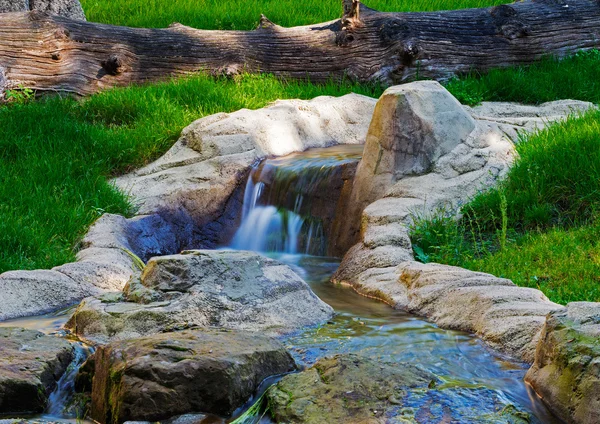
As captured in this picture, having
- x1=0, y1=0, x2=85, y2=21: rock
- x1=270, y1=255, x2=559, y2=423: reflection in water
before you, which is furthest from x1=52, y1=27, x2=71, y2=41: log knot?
Result: x1=270, y1=255, x2=559, y2=423: reflection in water

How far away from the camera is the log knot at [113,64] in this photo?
9.71m

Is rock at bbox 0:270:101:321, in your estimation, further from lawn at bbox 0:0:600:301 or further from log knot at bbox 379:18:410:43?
log knot at bbox 379:18:410:43

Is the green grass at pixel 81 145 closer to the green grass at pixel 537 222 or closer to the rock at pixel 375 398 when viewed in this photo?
the green grass at pixel 537 222

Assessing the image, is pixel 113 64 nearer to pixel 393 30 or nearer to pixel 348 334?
pixel 393 30

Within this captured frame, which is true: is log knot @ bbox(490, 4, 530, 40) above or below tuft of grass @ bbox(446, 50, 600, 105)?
above

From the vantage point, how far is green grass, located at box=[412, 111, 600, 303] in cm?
568

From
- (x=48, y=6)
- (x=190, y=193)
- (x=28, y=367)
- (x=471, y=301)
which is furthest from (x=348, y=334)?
(x=48, y=6)

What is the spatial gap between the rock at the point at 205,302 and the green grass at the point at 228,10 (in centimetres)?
789

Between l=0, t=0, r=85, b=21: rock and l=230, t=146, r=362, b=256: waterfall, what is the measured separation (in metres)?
4.14

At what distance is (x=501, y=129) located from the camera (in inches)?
301

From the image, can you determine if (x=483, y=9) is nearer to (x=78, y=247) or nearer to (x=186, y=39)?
(x=186, y=39)

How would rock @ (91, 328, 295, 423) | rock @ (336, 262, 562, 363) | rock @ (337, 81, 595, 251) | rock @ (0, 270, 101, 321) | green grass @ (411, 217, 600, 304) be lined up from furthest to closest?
rock @ (337, 81, 595, 251), green grass @ (411, 217, 600, 304), rock @ (0, 270, 101, 321), rock @ (336, 262, 562, 363), rock @ (91, 328, 295, 423)

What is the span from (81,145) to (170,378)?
5140 mm

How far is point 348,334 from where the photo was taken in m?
4.51
